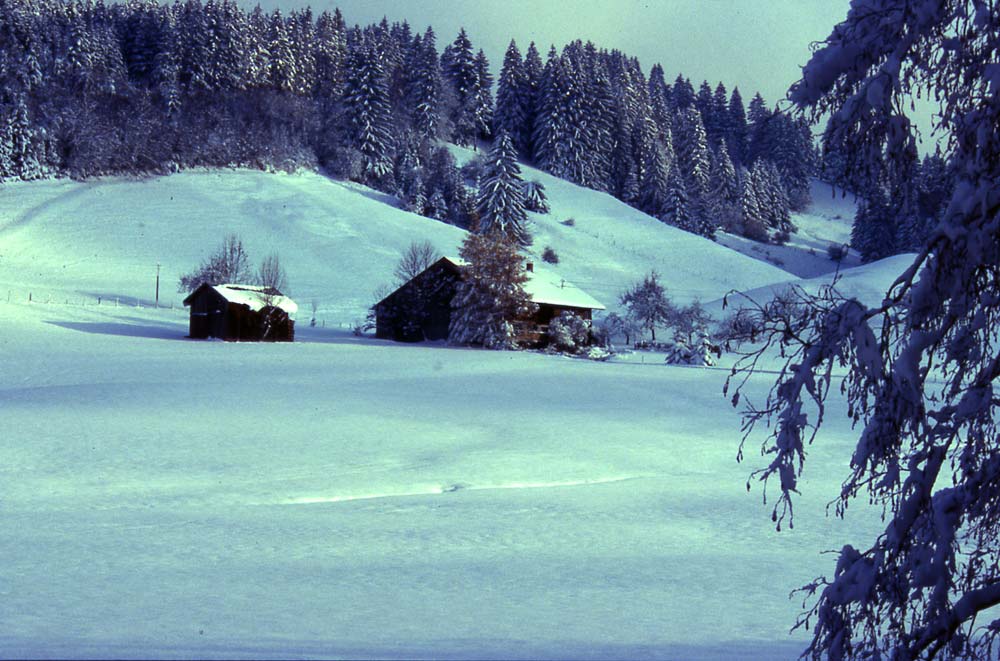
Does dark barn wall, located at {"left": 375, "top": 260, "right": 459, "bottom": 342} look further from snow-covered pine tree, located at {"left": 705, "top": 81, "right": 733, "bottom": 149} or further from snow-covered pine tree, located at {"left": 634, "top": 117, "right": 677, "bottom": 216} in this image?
snow-covered pine tree, located at {"left": 705, "top": 81, "right": 733, "bottom": 149}

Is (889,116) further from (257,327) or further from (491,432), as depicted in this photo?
(257,327)

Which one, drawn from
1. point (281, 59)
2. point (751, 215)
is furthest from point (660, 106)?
point (281, 59)

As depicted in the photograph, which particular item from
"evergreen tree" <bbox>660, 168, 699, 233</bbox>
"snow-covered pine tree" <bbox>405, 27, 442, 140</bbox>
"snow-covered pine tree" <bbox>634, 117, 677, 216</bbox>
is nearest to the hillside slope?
"evergreen tree" <bbox>660, 168, 699, 233</bbox>

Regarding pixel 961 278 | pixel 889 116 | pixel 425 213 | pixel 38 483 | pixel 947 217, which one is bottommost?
pixel 38 483

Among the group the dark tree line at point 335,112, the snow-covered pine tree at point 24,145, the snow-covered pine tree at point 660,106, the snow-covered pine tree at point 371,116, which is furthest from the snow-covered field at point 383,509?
the snow-covered pine tree at point 660,106

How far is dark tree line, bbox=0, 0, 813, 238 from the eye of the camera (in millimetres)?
89562

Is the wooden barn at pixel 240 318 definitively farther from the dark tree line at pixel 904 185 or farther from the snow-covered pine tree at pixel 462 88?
the snow-covered pine tree at pixel 462 88

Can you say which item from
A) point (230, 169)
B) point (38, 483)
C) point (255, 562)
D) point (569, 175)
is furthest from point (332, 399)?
point (569, 175)

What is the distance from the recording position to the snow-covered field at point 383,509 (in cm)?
962

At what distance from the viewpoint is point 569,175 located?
4171 inches

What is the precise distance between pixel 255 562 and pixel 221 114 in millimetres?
91833

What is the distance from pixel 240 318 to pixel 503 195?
34843mm

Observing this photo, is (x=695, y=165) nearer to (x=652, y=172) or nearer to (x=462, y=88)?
(x=652, y=172)

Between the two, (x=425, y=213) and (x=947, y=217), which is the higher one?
(x=425, y=213)
